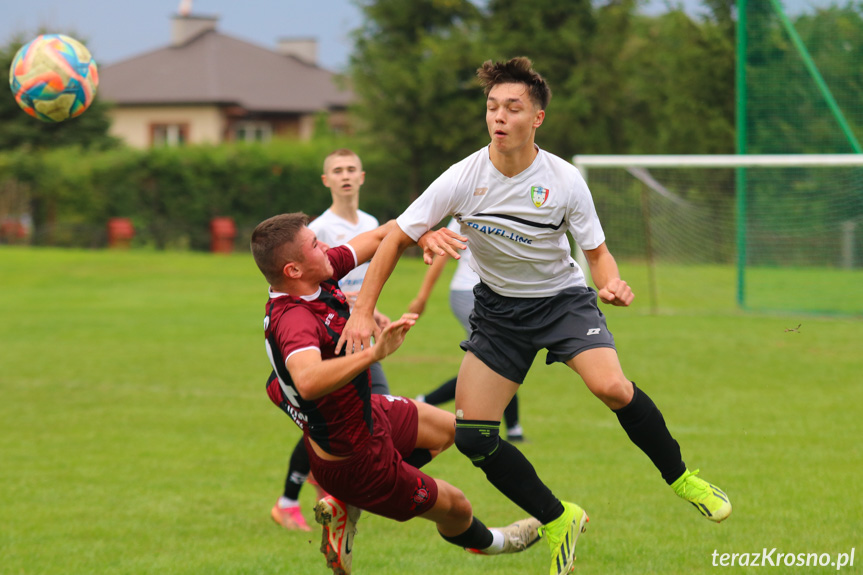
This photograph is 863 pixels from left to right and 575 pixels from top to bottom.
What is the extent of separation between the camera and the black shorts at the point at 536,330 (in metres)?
4.96

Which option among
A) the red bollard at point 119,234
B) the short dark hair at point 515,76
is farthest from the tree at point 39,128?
the short dark hair at point 515,76

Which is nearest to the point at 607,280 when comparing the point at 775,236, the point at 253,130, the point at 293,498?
the point at 293,498

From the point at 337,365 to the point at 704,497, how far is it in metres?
2.13

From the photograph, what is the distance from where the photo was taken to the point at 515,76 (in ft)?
15.8

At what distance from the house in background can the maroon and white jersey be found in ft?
139

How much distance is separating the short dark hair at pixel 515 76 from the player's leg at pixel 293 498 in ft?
9.19

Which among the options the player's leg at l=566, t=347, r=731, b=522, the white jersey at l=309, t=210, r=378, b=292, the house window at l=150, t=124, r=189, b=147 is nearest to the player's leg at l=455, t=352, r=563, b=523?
the player's leg at l=566, t=347, r=731, b=522

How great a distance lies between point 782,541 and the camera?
18.8 ft

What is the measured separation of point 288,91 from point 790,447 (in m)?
46.8

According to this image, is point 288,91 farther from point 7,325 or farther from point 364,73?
point 7,325

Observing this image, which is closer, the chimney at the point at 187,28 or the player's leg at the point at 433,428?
the player's leg at the point at 433,428

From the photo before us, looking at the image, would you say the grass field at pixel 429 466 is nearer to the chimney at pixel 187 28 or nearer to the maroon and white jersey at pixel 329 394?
the maroon and white jersey at pixel 329 394

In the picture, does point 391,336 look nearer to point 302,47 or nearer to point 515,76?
point 515,76

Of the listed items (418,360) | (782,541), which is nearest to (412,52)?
(418,360)
